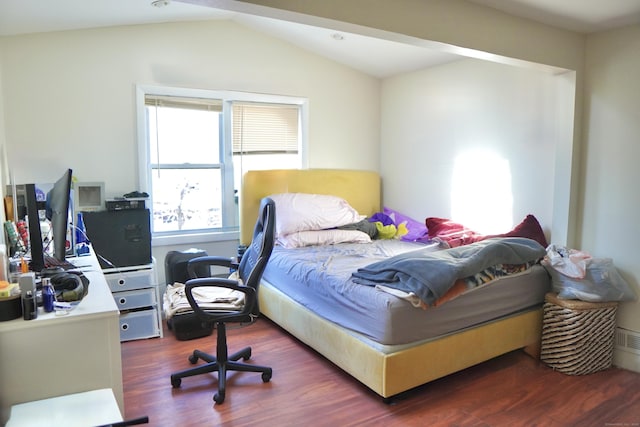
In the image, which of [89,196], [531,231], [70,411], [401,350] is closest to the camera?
[70,411]

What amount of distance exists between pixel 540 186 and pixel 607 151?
0.51 meters

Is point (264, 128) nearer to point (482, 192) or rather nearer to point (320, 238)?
point (320, 238)

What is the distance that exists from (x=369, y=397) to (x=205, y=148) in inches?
106

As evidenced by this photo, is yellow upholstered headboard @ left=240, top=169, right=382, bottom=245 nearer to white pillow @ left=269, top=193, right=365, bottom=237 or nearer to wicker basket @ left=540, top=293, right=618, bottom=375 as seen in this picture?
white pillow @ left=269, top=193, right=365, bottom=237

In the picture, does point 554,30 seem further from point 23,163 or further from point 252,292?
point 23,163

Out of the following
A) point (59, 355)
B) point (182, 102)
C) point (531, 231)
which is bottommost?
point (59, 355)

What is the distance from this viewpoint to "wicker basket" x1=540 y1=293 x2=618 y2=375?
273 cm

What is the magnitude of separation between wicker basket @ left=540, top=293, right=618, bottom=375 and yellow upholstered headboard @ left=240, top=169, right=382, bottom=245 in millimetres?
2204

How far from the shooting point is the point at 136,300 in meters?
3.35

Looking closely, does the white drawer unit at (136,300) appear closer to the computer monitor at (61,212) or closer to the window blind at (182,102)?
the computer monitor at (61,212)

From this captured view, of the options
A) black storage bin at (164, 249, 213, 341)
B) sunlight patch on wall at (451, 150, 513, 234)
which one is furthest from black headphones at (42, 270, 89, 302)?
sunlight patch on wall at (451, 150, 513, 234)

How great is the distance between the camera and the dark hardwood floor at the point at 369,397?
2.30m

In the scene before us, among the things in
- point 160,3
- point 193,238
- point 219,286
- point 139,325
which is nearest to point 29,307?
point 219,286

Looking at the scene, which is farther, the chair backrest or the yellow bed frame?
the chair backrest
